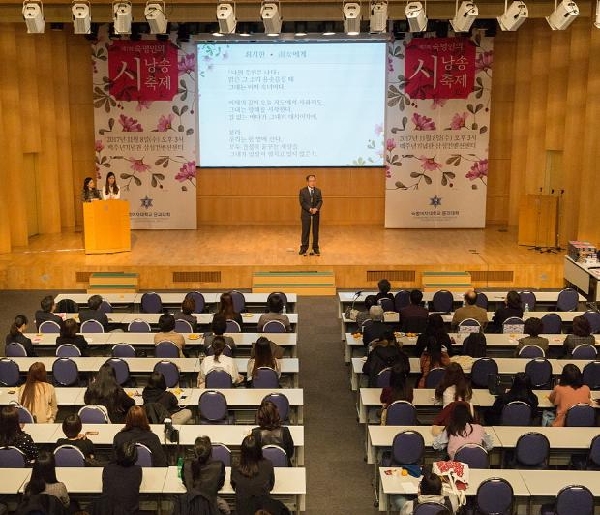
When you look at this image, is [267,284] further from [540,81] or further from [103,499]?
[103,499]

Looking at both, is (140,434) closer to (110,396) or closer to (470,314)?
(110,396)

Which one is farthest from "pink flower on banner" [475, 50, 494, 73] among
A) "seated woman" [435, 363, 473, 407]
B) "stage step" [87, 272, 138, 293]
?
"seated woman" [435, 363, 473, 407]

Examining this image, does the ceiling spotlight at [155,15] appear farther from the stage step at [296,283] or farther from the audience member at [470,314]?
the audience member at [470,314]

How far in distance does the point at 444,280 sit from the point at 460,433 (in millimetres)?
7648

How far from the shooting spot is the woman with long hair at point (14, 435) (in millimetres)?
7043

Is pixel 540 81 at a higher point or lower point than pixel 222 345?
higher

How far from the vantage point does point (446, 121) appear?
18.0 meters

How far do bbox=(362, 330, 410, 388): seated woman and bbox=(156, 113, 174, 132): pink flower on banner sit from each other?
1001 cm

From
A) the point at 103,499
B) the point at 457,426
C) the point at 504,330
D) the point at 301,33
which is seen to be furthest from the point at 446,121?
the point at 103,499

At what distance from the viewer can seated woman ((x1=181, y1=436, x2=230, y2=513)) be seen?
A: 629 cm

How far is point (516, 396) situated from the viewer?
8094mm

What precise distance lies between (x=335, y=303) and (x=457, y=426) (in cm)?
708

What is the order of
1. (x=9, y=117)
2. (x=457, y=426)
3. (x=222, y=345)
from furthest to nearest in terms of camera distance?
(x=9, y=117) → (x=222, y=345) → (x=457, y=426)

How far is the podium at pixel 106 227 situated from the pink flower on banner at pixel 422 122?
6.18m
